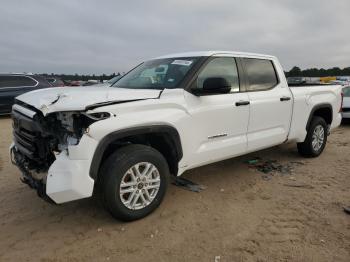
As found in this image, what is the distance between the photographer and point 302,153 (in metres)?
5.79

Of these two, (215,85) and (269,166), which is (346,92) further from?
(215,85)

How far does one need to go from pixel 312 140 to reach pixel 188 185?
2.59 m

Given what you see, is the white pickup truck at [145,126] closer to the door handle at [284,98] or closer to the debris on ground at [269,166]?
the door handle at [284,98]

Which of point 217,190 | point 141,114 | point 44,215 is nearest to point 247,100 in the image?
point 217,190

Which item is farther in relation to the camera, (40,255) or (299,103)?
(299,103)

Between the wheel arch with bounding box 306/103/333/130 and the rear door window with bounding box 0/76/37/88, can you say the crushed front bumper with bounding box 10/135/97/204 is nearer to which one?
the wheel arch with bounding box 306/103/333/130

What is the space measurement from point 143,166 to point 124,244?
30.5 inches

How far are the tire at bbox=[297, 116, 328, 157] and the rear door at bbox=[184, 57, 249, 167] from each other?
1845mm

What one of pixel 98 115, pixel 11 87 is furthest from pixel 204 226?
pixel 11 87

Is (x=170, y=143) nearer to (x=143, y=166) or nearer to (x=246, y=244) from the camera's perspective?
(x=143, y=166)

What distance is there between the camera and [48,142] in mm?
3102

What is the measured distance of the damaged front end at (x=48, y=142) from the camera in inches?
113

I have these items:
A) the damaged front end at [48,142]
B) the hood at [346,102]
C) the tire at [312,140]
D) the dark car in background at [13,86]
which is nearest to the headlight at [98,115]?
the damaged front end at [48,142]

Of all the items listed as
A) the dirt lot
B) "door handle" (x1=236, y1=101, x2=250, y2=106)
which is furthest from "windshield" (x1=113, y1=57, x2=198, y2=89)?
the dirt lot
